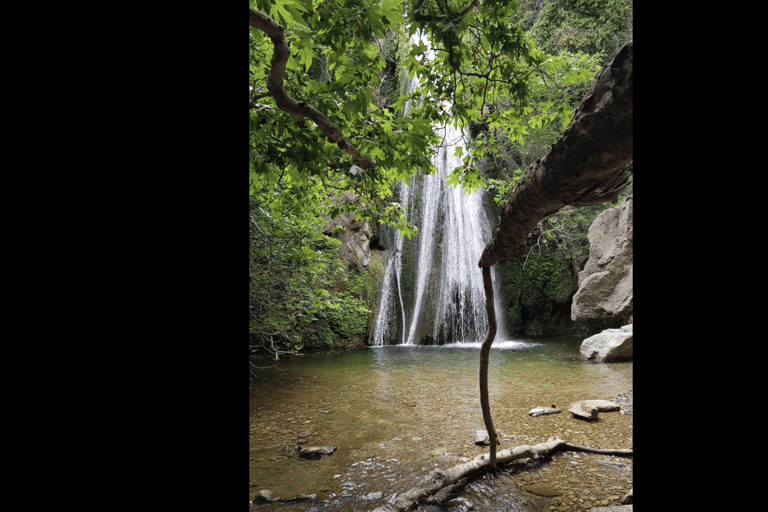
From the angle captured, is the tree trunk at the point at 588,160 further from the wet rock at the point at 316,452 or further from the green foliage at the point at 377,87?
the wet rock at the point at 316,452

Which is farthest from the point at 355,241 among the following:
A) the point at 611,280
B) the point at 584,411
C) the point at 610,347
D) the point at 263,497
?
the point at 263,497

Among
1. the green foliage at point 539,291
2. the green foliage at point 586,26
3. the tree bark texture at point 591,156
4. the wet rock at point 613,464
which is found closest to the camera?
the tree bark texture at point 591,156

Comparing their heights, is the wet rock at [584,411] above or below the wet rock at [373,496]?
above

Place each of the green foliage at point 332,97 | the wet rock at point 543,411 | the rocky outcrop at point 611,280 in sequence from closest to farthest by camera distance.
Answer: the green foliage at point 332,97 < the wet rock at point 543,411 < the rocky outcrop at point 611,280

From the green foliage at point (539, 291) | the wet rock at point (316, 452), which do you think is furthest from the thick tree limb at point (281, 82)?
the green foliage at point (539, 291)

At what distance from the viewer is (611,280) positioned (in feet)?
34.7

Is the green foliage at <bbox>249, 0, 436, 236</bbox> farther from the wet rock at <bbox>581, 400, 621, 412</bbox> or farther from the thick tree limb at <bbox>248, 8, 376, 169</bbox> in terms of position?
the wet rock at <bbox>581, 400, 621, 412</bbox>

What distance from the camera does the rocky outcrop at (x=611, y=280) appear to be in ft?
33.8

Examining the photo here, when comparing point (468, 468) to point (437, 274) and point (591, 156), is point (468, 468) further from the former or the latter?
point (437, 274)

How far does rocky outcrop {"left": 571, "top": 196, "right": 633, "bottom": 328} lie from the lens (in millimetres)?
10312

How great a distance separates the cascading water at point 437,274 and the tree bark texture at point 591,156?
1133cm

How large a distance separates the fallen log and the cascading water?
32.2 ft

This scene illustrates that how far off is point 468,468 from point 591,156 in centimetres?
265
